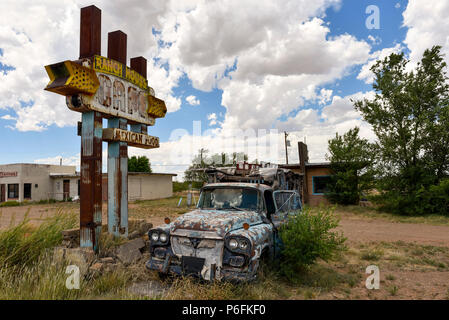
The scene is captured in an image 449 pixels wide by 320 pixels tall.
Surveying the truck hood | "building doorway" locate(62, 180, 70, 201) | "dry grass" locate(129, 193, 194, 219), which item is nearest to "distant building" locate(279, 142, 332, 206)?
"dry grass" locate(129, 193, 194, 219)

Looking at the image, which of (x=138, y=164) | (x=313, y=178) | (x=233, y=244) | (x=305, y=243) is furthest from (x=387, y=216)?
(x=138, y=164)

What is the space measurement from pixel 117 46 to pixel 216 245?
5.51m

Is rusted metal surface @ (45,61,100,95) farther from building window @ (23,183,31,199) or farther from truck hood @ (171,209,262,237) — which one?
building window @ (23,183,31,199)

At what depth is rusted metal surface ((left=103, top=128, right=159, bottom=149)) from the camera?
265 inches

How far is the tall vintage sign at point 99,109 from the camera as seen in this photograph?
599cm

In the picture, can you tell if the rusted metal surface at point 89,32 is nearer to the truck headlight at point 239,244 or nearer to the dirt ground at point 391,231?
the dirt ground at point 391,231

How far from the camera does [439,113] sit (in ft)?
53.0

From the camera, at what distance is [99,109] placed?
6.40 m

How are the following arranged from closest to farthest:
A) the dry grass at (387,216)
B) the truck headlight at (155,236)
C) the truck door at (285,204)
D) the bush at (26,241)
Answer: the bush at (26,241)
the truck headlight at (155,236)
the truck door at (285,204)
the dry grass at (387,216)

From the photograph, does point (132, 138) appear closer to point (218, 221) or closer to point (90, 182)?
point (90, 182)

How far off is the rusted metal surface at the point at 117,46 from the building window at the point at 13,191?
28.1m

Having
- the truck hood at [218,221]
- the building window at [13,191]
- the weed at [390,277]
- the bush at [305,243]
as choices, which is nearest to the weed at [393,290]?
the weed at [390,277]

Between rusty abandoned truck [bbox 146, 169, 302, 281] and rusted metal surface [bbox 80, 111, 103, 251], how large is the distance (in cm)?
160
